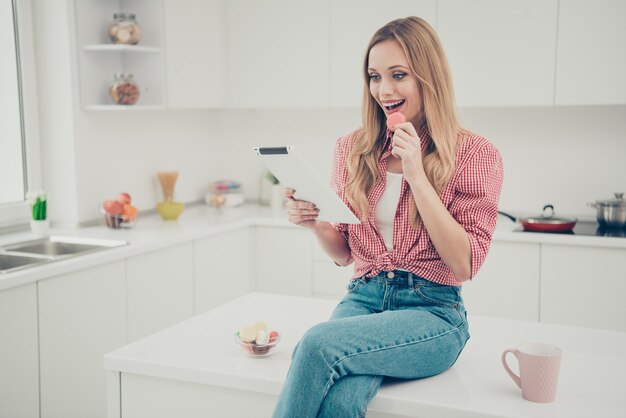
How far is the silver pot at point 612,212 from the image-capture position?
3.29 metres

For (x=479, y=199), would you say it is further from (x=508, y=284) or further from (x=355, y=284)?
(x=508, y=284)

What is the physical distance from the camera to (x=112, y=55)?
351 cm

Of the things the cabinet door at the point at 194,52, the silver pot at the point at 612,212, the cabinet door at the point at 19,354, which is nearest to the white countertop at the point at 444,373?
the cabinet door at the point at 19,354

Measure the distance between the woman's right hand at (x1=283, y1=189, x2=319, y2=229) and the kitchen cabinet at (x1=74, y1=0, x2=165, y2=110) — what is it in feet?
5.58

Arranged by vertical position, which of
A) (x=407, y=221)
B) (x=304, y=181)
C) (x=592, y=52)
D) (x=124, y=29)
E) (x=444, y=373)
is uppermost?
(x=124, y=29)

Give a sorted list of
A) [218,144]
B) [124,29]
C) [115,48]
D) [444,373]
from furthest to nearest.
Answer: [218,144] < [124,29] < [115,48] < [444,373]

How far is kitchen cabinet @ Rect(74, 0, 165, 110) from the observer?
3.29m

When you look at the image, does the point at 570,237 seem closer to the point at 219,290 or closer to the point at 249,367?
the point at 219,290

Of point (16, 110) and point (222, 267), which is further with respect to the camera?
point (222, 267)

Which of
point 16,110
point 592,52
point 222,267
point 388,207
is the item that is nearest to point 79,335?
point 222,267

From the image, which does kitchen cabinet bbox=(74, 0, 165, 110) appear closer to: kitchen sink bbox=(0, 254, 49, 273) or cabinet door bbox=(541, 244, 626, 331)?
kitchen sink bbox=(0, 254, 49, 273)

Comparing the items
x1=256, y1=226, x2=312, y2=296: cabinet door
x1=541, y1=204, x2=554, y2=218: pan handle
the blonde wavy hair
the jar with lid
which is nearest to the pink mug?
the blonde wavy hair

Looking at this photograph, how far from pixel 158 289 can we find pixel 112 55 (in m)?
1.18

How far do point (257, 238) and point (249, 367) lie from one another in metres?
2.26
